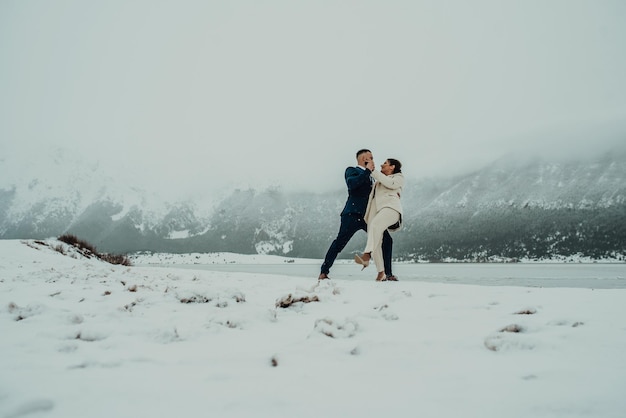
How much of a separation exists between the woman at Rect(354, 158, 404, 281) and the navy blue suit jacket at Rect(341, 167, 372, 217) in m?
0.23

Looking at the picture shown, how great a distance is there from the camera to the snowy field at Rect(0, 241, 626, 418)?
4.13ft

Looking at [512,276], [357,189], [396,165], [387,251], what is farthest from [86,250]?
[512,276]

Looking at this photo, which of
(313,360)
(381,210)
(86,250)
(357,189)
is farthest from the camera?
(86,250)

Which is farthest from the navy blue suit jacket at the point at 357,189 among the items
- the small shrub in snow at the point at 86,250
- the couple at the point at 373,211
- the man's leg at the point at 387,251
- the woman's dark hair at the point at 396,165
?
the small shrub in snow at the point at 86,250

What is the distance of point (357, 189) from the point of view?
7.48 meters

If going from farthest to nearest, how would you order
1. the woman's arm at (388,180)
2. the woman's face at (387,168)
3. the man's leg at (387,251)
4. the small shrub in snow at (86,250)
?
the small shrub in snow at (86,250) → the woman's face at (387,168) → the man's leg at (387,251) → the woman's arm at (388,180)

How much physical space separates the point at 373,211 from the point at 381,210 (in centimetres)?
38

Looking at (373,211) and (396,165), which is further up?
(396,165)

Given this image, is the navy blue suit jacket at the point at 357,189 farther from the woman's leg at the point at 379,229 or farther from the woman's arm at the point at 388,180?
the woman's leg at the point at 379,229

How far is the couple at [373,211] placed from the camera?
22.1 feet

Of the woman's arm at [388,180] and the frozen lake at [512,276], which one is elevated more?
the woman's arm at [388,180]

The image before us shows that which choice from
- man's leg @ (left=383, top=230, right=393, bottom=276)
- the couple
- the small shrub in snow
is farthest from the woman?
the small shrub in snow

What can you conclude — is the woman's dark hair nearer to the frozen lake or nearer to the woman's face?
the woman's face

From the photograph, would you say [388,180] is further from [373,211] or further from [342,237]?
[342,237]
